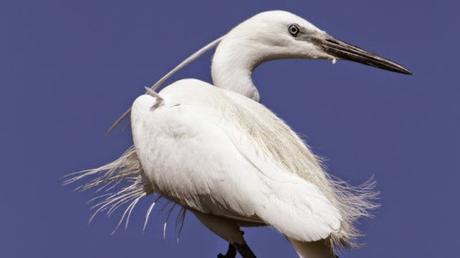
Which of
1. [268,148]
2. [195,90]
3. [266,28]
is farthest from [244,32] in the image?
[268,148]

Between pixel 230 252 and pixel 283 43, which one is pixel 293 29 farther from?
pixel 230 252

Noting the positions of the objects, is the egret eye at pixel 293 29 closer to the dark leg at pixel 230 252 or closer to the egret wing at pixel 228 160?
the egret wing at pixel 228 160

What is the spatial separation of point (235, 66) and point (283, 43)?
34cm

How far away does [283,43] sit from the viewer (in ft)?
26.6

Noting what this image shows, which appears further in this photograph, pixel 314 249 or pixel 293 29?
pixel 293 29

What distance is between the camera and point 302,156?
728 cm

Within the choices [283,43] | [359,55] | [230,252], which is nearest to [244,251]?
[230,252]

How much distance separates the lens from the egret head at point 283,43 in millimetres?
8055

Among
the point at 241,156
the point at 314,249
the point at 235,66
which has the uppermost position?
the point at 235,66

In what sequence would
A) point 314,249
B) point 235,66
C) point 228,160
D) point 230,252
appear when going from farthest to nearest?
point 235,66 < point 230,252 < point 228,160 < point 314,249

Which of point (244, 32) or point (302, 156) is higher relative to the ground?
point (244, 32)

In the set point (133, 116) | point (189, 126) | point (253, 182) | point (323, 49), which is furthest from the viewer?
point (323, 49)

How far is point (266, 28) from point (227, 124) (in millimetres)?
1174

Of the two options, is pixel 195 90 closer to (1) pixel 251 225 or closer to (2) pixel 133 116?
(2) pixel 133 116
